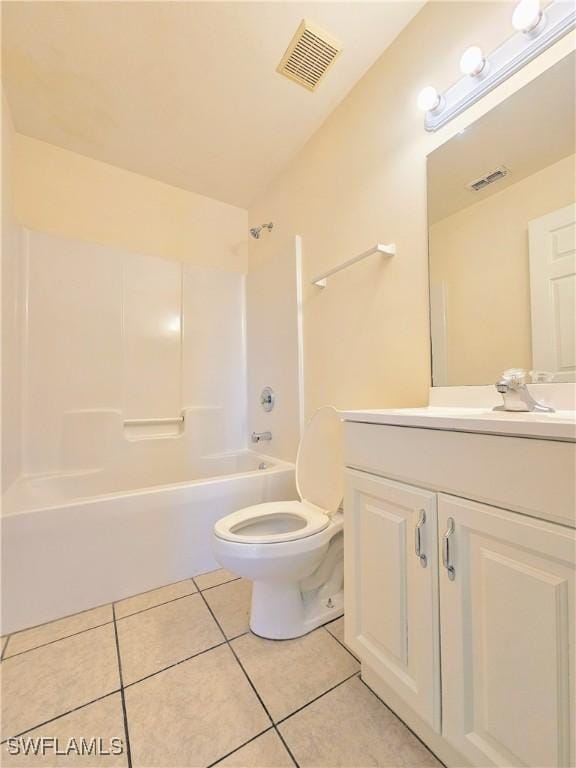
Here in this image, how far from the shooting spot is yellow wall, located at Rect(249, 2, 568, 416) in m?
1.17

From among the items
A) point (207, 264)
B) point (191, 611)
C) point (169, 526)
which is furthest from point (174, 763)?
point (207, 264)

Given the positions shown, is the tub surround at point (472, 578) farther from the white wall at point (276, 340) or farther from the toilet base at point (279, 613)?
the white wall at point (276, 340)

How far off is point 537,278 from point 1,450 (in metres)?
2.20

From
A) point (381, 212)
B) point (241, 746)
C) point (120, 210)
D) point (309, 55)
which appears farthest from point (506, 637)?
point (120, 210)

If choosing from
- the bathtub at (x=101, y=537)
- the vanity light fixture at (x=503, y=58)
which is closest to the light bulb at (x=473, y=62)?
the vanity light fixture at (x=503, y=58)

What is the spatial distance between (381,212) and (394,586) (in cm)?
140

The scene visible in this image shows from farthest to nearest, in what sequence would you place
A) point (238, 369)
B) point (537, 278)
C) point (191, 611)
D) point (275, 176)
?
1. point (238, 369)
2. point (275, 176)
3. point (191, 611)
4. point (537, 278)

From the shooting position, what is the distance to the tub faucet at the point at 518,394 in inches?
33.8

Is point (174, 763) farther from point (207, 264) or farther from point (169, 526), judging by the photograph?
point (207, 264)

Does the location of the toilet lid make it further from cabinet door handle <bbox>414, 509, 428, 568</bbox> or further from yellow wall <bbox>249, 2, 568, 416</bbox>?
cabinet door handle <bbox>414, 509, 428, 568</bbox>

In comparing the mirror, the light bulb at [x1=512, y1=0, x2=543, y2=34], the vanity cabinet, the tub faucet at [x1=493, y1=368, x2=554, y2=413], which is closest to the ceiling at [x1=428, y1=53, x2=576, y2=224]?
the mirror

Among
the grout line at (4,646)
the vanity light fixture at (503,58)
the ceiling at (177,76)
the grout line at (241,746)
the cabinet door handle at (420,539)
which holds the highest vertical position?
the ceiling at (177,76)

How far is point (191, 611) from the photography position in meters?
1.34

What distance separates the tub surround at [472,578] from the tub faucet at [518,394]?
0.09 m
